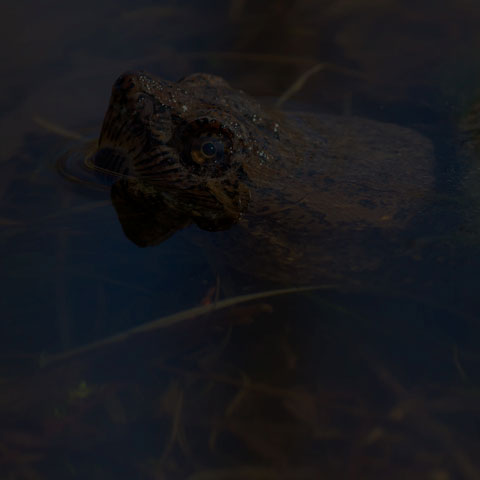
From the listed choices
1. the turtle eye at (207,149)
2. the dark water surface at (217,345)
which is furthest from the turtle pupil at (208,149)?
the dark water surface at (217,345)

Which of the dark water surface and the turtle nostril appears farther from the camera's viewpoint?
the turtle nostril

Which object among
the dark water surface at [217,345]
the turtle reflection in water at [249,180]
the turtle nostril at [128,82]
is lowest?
the dark water surface at [217,345]

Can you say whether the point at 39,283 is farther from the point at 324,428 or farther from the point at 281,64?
the point at 281,64

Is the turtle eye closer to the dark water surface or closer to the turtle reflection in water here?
the turtle reflection in water

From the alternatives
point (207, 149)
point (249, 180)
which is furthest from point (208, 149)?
point (249, 180)

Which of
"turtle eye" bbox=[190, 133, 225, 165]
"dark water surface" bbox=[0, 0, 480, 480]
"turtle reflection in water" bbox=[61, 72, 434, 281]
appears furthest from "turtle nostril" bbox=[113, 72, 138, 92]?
"dark water surface" bbox=[0, 0, 480, 480]

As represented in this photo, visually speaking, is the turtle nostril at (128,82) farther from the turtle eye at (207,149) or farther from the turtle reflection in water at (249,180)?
the turtle eye at (207,149)

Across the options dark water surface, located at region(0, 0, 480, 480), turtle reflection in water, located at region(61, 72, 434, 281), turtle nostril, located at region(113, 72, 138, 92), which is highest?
turtle nostril, located at region(113, 72, 138, 92)

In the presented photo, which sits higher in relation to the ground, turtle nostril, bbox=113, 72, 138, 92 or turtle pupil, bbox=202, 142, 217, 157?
turtle nostril, bbox=113, 72, 138, 92
